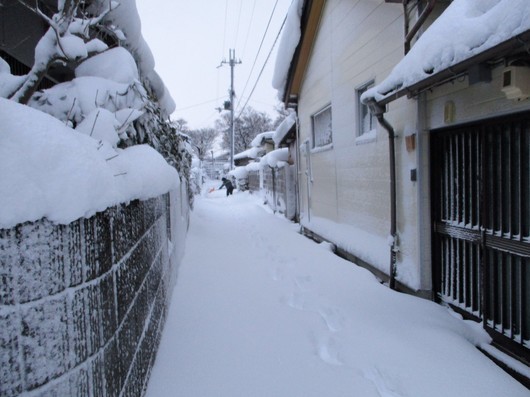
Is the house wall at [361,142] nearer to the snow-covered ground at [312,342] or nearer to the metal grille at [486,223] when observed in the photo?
the metal grille at [486,223]

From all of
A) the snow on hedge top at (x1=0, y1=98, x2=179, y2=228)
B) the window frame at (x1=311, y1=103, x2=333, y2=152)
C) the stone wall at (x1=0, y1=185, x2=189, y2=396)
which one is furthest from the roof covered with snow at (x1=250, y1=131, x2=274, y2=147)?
the snow on hedge top at (x1=0, y1=98, x2=179, y2=228)

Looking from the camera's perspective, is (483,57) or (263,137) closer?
(483,57)

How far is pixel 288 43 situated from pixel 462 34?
264 inches

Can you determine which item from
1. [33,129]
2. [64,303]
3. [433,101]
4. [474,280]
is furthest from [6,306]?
[433,101]

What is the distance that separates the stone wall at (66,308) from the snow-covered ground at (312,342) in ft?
3.44

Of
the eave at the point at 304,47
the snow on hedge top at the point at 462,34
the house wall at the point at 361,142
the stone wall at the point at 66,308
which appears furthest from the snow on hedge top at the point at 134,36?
the eave at the point at 304,47

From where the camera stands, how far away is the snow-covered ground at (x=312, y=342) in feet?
8.18

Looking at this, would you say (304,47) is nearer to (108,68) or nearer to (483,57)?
(483,57)

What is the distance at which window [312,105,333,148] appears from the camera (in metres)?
8.05

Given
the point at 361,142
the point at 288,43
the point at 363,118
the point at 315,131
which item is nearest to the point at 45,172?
the point at 361,142

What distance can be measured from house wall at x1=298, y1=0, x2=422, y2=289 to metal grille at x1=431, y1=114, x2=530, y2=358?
35 centimetres

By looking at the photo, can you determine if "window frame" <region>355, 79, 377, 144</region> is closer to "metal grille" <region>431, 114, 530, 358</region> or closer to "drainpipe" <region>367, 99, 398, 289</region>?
"drainpipe" <region>367, 99, 398, 289</region>

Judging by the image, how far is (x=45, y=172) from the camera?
3.69 ft

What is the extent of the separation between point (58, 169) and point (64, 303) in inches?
17.4
